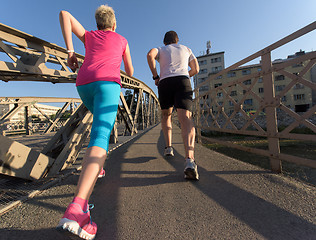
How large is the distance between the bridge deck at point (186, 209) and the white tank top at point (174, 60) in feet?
4.24

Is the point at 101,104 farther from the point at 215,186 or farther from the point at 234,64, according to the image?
the point at 234,64

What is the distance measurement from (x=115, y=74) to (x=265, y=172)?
1875 mm

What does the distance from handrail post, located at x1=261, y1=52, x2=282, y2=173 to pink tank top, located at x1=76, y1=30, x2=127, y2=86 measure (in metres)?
1.70

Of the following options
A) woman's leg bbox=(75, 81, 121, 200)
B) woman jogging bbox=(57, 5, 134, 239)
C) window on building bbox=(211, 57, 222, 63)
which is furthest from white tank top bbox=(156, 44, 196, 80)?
window on building bbox=(211, 57, 222, 63)

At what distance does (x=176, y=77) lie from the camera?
77.0 inches

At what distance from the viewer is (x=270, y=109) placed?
1.81 metres

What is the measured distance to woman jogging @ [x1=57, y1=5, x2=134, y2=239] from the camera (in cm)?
89

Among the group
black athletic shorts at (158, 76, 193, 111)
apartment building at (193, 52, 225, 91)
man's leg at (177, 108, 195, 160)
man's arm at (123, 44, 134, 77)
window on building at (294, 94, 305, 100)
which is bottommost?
man's leg at (177, 108, 195, 160)

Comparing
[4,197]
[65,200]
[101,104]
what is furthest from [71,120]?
[101,104]

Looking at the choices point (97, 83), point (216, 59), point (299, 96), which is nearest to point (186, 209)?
point (97, 83)

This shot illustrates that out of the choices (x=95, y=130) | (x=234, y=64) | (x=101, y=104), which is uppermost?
(x=234, y=64)

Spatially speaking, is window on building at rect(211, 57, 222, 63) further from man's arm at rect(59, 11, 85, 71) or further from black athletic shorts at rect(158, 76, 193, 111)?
man's arm at rect(59, 11, 85, 71)

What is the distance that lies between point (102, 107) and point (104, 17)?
2.79 ft

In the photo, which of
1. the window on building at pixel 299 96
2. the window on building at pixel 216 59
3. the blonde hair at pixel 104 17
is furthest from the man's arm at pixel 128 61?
the window on building at pixel 216 59
